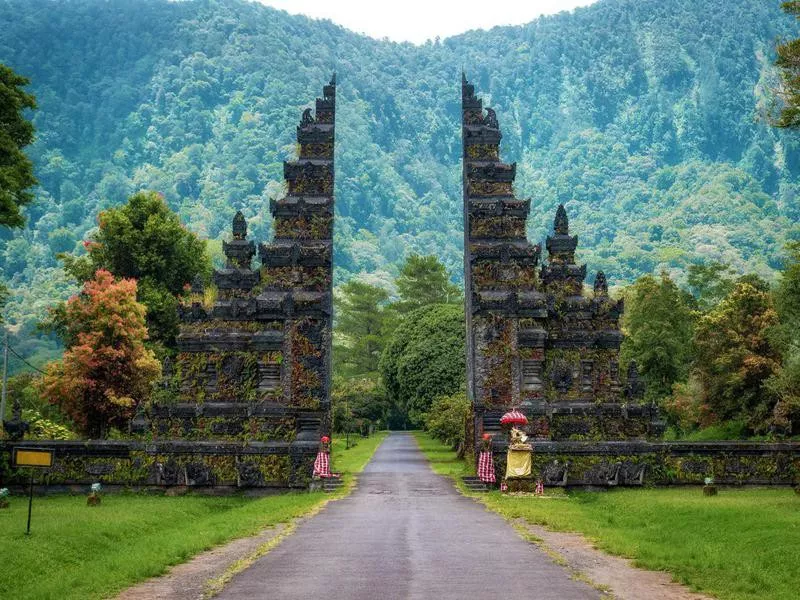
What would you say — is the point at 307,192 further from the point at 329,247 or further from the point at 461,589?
the point at 461,589

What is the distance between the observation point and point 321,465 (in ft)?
108

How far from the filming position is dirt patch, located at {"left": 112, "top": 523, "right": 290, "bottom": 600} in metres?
13.7

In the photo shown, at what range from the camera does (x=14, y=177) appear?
1059 inches

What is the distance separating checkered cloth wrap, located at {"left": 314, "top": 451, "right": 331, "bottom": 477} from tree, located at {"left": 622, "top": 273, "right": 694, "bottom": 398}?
3420 cm

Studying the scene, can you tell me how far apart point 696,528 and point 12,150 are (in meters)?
20.4

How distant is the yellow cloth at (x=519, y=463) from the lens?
29766 mm

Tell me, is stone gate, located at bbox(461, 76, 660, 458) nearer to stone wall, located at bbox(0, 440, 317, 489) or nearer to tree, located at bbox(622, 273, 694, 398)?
stone wall, located at bbox(0, 440, 317, 489)

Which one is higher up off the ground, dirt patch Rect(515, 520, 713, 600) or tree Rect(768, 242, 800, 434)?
tree Rect(768, 242, 800, 434)

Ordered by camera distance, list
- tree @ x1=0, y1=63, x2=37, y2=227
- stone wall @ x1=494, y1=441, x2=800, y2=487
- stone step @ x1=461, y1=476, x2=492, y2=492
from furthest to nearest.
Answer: stone step @ x1=461, y1=476, x2=492, y2=492
stone wall @ x1=494, y1=441, x2=800, y2=487
tree @ x1=0, y1=63, x2=37, y2=227

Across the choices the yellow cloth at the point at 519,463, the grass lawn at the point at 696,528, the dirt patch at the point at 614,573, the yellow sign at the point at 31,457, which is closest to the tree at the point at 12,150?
the yellow sign at the point at 31,457

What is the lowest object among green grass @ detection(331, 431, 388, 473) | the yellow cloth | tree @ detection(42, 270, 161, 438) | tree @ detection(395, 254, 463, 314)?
green grass @ detection(331, 431, 388, 473)

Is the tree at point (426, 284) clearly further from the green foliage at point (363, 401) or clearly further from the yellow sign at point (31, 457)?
the yellow sign at point (31, 457)

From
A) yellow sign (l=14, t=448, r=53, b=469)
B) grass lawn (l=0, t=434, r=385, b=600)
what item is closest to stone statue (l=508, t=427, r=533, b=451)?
grass lawn (l=0, t=434, r=385, b=600)

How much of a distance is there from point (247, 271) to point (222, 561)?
2961 cm
